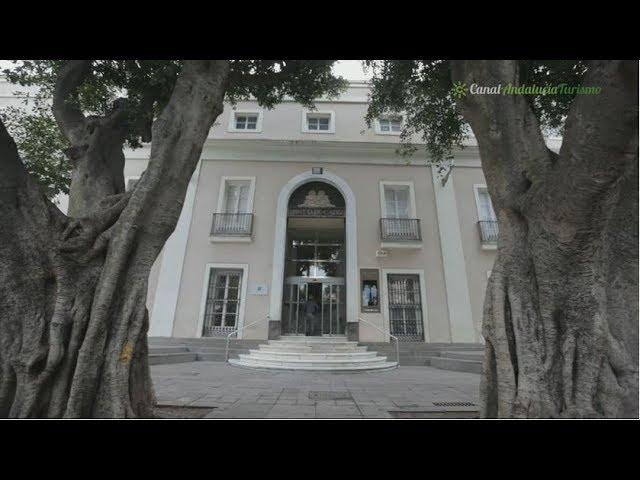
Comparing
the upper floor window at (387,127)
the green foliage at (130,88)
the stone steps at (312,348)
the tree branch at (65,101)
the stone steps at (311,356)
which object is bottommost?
the stone steps at (311,356)

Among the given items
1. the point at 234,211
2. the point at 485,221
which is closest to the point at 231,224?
the point at 234,211

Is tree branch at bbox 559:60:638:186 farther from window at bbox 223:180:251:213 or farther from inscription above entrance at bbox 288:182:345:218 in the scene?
window at bbox 223:180:251:213

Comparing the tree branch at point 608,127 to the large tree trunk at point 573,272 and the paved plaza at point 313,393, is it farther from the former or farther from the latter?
the paved plaza at point 313,393

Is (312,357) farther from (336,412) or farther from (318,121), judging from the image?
(318,121)

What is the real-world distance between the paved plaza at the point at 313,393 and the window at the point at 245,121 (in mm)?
10491

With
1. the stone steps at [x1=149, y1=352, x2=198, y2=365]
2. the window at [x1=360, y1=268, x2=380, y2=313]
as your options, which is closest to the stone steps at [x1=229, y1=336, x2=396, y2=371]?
the stone steps at [x1=149, y1=352, x2=198, y2=365]

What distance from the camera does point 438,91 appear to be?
632cm

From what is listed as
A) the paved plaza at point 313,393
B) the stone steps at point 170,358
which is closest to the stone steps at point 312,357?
the paved plaza at point 313,393

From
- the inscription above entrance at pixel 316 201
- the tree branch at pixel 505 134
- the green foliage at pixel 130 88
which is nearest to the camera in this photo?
the tree branch at pixel 505 134

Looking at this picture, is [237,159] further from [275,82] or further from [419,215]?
[419,215]

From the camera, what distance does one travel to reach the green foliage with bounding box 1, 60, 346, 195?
18.4 ft

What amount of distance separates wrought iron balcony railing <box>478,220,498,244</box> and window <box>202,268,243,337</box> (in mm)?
9450

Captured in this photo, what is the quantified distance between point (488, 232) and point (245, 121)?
11514 mm

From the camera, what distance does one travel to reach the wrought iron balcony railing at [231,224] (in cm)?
1202
